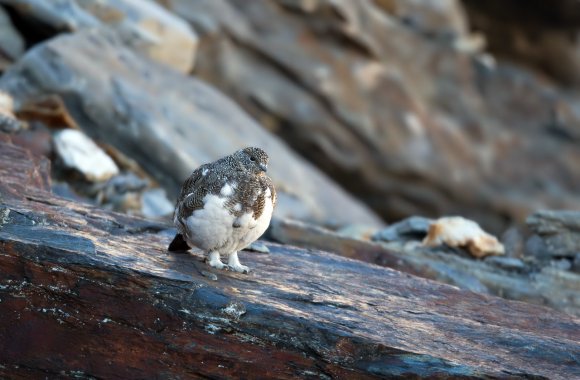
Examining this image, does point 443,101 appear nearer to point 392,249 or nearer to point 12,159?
point 392,249

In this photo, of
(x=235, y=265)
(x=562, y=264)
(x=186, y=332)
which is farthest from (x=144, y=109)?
(x=186, y=332)

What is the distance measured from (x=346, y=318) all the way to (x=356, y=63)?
13586mm

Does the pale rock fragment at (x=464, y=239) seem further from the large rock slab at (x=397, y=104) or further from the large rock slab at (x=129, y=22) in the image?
the large rock slab at (x=397, y=104)

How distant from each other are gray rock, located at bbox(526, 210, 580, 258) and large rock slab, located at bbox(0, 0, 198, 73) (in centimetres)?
666

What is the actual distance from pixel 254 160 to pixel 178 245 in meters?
0.83

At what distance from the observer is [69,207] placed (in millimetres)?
7355

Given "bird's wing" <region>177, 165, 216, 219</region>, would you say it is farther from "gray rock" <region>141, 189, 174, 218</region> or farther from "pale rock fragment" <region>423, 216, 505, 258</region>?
"gray rock" <region>141, 189, 174, 218</region>

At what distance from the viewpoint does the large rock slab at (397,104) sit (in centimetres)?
1831

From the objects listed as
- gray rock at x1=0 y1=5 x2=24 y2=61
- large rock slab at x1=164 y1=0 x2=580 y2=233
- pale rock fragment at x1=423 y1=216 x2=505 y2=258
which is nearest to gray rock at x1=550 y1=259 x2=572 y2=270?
pale rock fragment at x1=423 y1=216 x2=505 y2=258

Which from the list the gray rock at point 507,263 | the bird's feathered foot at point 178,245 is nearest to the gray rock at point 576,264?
the gray rock at point 507,263

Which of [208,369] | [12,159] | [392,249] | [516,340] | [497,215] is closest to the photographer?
[208,369]

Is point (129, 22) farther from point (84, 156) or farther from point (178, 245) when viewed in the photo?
point (178, 245)

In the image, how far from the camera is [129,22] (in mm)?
14531

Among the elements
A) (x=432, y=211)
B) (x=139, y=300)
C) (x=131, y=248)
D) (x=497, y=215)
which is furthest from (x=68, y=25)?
(x=497, y=215)
